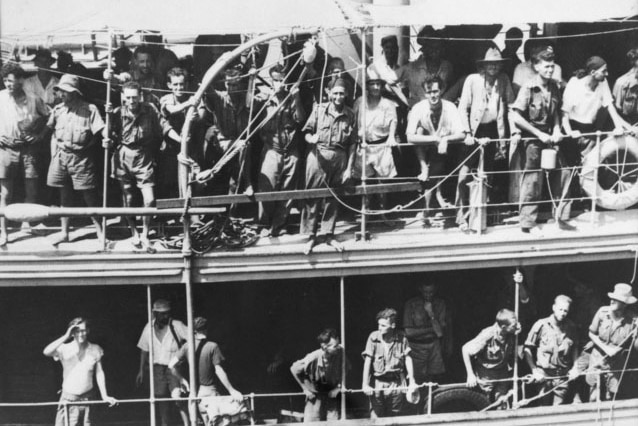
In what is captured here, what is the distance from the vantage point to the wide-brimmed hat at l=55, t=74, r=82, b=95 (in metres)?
9.52

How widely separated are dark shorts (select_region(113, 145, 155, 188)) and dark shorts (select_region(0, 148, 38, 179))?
3.22 ft

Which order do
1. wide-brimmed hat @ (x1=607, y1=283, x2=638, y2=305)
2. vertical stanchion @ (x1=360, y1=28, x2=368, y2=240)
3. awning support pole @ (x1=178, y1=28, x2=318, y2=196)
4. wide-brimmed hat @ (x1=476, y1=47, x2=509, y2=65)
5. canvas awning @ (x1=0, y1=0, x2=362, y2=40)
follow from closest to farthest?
awning support pole @ (x1=178, y1=28, x2=318, y2=196) → vertical stanchion @ (x1=360, y1=28, x2=368, y2=240) → wide-brimmed hat @ (x1=607, y1=283, x2=638, y2=305) → wide-brimmed hat @ (x1=476, y1=47, x2=509, y2=65) → canvas awning @ (x1=0, y1=0, x2=362, y2=40)

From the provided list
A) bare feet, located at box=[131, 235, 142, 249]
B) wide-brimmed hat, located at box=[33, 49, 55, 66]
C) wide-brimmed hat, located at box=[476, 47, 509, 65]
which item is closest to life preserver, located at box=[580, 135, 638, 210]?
wide-brimmed hat, located at box=[476, 47, 509, 65]

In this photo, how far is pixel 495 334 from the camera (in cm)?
991

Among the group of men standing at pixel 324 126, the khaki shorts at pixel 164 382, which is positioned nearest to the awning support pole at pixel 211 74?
the group of men standing at pixel 324 126

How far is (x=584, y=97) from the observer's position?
10188 mm

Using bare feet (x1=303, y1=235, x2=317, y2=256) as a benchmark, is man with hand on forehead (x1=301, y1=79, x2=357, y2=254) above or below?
above

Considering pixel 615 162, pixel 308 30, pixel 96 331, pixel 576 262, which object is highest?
pixel 308 30

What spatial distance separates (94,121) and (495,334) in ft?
15.9

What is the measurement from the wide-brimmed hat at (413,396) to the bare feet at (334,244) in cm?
170

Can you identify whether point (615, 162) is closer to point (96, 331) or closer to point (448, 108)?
point (448, 108)

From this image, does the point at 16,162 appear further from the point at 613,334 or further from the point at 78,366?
the point at 613,334

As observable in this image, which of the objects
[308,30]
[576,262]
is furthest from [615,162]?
[308,30]

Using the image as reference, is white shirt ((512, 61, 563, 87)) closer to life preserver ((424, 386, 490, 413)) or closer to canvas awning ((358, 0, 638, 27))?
canvas awning ((358, 0, 638, 27))
